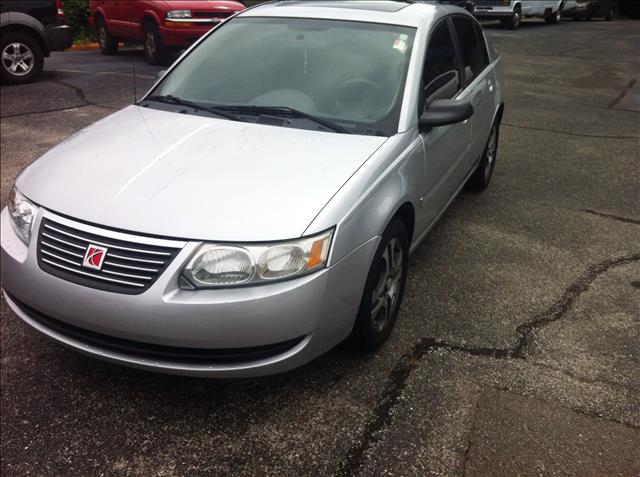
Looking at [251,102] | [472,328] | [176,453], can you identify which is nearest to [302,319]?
[176,453]

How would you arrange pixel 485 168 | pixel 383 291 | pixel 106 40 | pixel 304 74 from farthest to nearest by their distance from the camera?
pixel 106 40, pixel 485 168, pixel 304 74, pixel 383 291

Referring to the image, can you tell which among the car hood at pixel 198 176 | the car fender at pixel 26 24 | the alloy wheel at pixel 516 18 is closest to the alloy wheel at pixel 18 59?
the car fender at pixel 26 24

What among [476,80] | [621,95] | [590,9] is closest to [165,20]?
[476,80]

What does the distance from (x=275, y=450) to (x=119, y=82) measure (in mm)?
8371

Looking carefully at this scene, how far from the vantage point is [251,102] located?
11.2 ft

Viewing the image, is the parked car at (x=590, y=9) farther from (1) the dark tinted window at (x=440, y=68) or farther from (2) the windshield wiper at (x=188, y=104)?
(2) the windshield wiper at (x=188, y=104)

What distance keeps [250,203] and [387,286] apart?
93 cm

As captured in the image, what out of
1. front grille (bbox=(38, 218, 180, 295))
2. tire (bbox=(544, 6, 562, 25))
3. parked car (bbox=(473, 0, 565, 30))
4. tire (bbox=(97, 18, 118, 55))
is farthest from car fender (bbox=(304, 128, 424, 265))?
tire (bbox=(544, 6, 562, 25))

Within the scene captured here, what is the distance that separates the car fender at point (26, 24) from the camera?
8.61 metres

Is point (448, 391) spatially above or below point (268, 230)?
below

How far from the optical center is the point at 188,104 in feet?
11.6

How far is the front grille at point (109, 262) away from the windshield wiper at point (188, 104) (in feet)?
3.87

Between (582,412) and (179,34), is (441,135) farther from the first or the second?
(179,34)

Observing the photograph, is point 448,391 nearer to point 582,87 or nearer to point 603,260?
point 603,260
